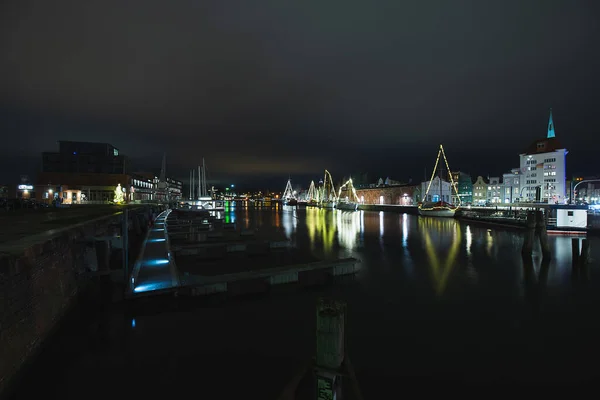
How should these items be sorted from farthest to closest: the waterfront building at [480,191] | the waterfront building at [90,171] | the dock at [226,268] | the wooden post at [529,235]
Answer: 1. the waterfront building at [480,191]
2. the waterfront building at [90,171]
3. the wooden post at [529,235]
4. the dock at [226,268]

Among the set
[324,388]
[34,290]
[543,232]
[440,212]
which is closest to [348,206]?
[440,212]

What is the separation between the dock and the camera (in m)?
10.4

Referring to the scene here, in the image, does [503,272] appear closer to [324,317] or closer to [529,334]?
[529,334]

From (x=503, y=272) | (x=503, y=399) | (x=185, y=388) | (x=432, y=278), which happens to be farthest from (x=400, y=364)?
(x=503, y=272)

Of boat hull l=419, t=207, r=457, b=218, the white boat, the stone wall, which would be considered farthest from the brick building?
the stone wall

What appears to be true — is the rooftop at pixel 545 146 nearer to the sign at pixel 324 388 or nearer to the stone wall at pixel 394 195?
the stone wall at pixel 394 195

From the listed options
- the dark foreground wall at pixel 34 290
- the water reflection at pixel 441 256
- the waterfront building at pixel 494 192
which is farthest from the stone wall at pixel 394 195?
the dark foreground wall at pixel 34 290

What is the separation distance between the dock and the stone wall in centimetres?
7202

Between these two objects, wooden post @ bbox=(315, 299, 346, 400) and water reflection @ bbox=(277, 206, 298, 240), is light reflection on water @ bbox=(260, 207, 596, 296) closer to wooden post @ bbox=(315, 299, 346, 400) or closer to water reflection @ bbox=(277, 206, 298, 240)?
water reflection @ bbox=(277, 206, 298, 240)

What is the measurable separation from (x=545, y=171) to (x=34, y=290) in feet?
327

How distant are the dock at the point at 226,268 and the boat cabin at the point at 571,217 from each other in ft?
79.9

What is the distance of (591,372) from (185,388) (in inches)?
329

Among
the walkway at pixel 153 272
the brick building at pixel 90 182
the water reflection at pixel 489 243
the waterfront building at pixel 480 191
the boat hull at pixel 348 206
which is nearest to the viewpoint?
the walkway at pixel 153 272

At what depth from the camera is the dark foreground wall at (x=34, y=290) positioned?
5453 millimetres
